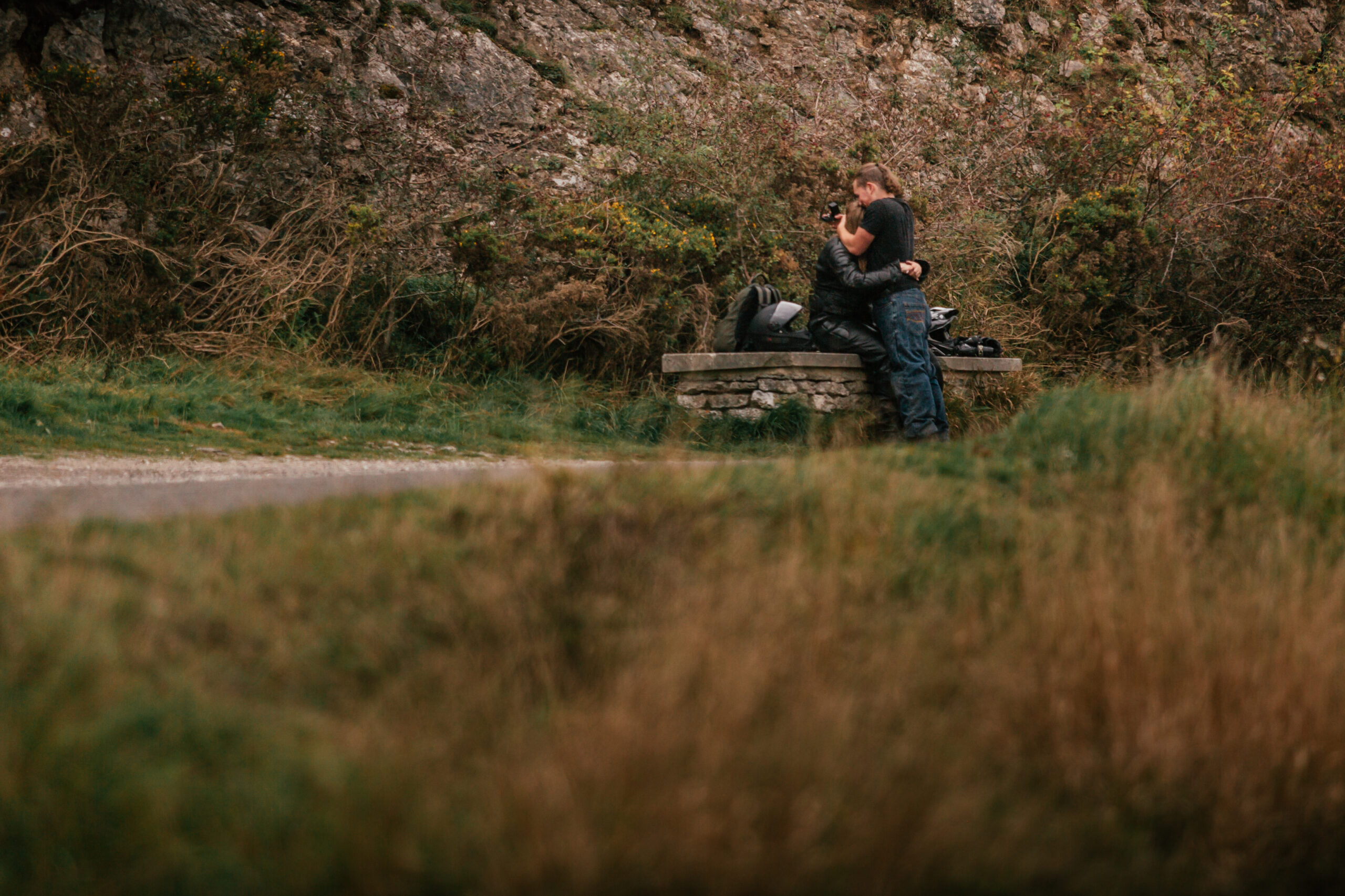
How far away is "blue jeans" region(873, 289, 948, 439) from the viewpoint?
9039 millimetres

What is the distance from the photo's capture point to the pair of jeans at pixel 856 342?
947cm

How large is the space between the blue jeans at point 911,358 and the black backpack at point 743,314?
1.08 metres

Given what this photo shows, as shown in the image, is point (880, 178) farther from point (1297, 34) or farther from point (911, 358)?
point (1297, 34)

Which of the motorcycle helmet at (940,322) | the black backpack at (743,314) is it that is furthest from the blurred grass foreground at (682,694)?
the motorcycle helmet at (940,322)

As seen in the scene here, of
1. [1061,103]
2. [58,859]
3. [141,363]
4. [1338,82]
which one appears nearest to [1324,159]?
[1061,103]

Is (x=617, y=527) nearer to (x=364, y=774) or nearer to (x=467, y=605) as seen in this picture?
(x=467, y=605)

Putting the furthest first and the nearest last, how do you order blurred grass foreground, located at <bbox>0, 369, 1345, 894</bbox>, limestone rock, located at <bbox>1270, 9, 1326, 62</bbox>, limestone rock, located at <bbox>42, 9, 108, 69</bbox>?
limestone rock, located at <bbox>1270, 9, 1326, 62</bbox> < limestone rock, located at <bbox>42, 9, 108, 69</bbox> < blurred grass foreground, located at <bbox>0, 369, 1345, 894</bbox>

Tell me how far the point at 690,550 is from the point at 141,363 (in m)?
7.98

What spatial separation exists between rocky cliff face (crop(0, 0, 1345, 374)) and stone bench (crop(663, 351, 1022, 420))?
203cm

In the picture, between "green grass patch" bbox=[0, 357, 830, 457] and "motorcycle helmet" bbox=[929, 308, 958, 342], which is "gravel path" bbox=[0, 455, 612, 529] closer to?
"green grass patch" bbox=[0, 357, 830, 457]

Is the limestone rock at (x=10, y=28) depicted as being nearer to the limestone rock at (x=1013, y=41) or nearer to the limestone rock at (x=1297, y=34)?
the limestone rock at (x=1013, y=41)

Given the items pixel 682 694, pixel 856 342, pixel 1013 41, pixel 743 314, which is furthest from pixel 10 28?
pixel 1013 41

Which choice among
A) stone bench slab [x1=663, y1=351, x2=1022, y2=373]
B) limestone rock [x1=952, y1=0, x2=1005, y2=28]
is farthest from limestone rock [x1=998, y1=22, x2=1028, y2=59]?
stone bench slab [x1=663, y1=351, x2=1022, y2=373]

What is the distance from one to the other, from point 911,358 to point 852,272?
80cm
